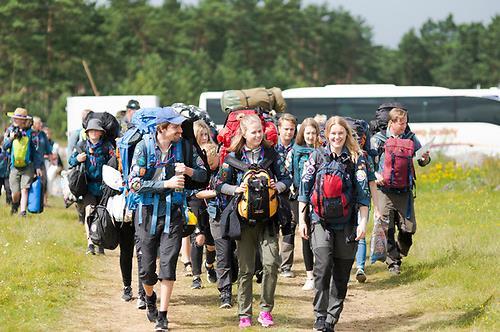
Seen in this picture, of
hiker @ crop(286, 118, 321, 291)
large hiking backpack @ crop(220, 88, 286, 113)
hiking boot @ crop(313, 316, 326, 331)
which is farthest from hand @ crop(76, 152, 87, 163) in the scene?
hiking boot @ crop(313, 316, 326, 331)

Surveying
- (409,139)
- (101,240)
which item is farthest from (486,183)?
(101,240)

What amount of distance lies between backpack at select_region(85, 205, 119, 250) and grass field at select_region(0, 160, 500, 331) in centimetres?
76

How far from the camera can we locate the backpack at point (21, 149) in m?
17.4

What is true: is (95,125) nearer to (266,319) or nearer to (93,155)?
(93,155)

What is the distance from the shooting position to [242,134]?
931 centimetres

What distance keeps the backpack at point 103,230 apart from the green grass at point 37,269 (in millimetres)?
770

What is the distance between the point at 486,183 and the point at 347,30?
8082 centimetres

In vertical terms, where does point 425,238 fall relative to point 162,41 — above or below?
below

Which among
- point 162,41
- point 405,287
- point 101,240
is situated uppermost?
point 162,41

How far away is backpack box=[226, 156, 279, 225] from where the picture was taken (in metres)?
9.12

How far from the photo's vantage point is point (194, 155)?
895cm

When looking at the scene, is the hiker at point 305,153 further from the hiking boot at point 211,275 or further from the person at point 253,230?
the person at point 253,230

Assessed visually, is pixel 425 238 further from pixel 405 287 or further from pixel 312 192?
pixel 312 192

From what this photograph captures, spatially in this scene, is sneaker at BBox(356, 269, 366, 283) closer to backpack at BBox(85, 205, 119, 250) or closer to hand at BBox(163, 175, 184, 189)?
backpack at BBox(85, 205, 119, 250)
